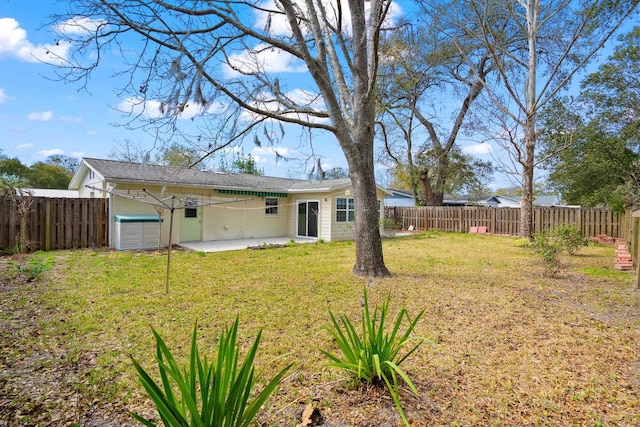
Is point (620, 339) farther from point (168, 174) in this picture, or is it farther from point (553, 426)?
point (168, 174)

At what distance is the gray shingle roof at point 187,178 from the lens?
35.5 feet

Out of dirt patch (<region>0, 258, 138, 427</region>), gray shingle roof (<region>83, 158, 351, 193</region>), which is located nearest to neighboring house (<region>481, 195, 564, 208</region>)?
gray shingle roof (<region>83, 158, 351, 193</region>)

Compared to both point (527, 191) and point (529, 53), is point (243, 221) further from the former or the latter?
point (529, 53)

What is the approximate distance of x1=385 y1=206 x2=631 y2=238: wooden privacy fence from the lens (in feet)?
45.2

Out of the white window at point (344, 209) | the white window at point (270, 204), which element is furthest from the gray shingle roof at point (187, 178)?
the white window at point (344, 209)

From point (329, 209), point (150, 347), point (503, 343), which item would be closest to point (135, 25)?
point (150, 347)

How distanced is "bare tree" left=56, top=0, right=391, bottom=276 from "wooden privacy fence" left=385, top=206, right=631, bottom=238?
981cm

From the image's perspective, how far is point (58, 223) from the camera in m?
10.1

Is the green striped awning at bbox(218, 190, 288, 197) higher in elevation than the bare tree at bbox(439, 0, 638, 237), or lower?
lower

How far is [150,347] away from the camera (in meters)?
3.54

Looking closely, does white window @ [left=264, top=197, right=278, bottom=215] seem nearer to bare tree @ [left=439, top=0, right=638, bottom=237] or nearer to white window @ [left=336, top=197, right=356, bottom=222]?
white window @ [left=336, top=197, right=356, bottom=222]

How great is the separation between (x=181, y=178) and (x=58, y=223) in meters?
4.02

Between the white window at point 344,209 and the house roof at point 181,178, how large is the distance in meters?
0.76

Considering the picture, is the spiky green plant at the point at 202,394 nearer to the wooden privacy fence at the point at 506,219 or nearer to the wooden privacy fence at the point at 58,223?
the wooden privacy fence at the point at 58,223
